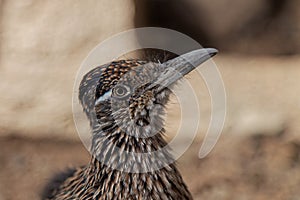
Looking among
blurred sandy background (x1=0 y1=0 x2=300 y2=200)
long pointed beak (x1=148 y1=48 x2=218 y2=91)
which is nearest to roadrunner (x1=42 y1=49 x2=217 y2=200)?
long pointed beak (x1=148 y1=48 x2=218 y2=91)

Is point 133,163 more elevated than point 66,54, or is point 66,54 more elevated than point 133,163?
point 66,54

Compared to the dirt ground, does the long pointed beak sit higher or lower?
higher

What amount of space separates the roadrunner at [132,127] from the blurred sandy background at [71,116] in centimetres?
125

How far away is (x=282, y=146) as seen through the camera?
6.44m

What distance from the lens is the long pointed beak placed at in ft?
15.8

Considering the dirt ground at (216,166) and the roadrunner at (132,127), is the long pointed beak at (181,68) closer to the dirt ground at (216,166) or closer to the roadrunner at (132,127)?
the roadrunner at (132,127)

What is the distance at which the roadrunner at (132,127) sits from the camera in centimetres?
480

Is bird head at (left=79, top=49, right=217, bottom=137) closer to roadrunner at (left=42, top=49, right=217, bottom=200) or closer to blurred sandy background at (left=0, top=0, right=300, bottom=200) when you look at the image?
roadrunner at (left=42, top=49, right=217, bottom=200)

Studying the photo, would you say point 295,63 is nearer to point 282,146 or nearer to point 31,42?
point 282,146

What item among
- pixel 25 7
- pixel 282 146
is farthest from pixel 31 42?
pixel 282 146

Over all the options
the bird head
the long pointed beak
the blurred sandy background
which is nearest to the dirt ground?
the blurred sandy background

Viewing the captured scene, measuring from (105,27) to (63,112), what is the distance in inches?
29.1

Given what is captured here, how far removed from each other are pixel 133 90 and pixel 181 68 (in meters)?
0.30

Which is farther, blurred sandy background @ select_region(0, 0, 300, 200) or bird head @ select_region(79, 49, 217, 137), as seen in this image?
blurred sandy background @ select_region(0, 0, 300, 200)
